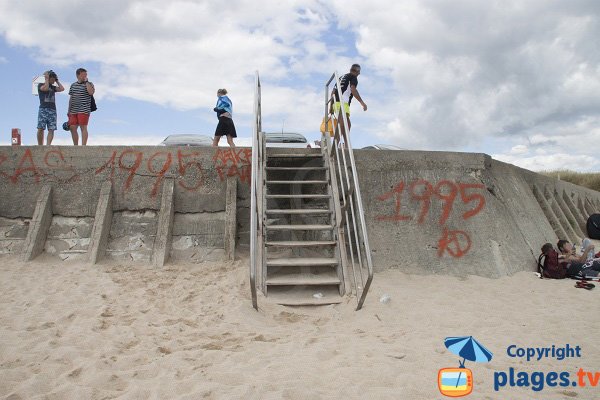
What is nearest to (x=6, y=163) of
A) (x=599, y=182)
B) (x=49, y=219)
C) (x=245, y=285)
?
(x=49, y=219)

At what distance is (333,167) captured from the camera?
660 cm

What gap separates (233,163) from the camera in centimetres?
693

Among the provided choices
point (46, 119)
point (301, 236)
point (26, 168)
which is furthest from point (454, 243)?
point (46, 119)

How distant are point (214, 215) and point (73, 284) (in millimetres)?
2185

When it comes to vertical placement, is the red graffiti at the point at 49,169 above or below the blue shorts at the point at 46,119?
below

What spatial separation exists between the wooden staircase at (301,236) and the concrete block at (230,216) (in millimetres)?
532

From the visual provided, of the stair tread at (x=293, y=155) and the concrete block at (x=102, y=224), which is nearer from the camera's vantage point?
the concrete block at (x=102, y=224)

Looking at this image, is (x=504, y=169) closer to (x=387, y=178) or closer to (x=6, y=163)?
(x=387, y=178)

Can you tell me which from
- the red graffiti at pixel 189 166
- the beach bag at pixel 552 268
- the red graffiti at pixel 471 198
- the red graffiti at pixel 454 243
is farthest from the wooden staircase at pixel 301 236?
the beach bag at pixel 552 268

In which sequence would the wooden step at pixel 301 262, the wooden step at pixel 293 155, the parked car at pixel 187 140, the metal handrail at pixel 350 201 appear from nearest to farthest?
the metal handrail at pixel 350 201 < the wooden step at pixel 301 262 < the wooden step at pixel 293 155 < the parked car at pixel 187 140

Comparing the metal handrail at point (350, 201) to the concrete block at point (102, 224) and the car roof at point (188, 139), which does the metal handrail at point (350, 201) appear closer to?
the concrete block at point (102, 224)

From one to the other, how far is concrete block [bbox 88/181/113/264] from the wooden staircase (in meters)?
2.44

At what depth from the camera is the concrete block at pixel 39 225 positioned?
621 centimetres

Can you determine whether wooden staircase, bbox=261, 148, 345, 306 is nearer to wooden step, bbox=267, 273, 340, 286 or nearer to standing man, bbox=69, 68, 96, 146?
wooden step, bbox=267, 273, 340, 286
